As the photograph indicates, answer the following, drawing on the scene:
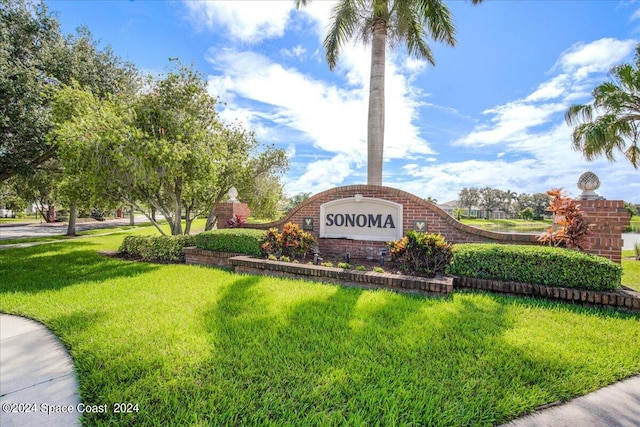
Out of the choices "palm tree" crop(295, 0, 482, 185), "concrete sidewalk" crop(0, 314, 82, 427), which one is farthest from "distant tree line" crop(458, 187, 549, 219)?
"concrete sidewalk" crop(0, 314, 82, 427)

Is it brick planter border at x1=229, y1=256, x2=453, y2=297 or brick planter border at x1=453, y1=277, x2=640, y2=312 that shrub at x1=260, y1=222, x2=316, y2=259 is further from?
brick planter border at x1=453, y1=277, x2=640, y2=312

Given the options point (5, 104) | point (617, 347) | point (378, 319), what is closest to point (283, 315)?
point (378, 319)

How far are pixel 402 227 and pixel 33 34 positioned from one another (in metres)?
13.7

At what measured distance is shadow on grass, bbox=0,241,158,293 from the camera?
602cm

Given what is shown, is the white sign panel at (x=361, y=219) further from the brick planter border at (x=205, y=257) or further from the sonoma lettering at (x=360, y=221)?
the brick planter border at (x=205, y=257)

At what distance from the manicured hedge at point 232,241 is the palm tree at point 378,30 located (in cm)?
362

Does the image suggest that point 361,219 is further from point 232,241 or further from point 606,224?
point 606,224

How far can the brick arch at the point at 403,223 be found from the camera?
627 cm

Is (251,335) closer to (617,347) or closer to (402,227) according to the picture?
(617,347)

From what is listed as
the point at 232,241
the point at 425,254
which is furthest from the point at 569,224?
the point at 232,241

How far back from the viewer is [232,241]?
24.5ft

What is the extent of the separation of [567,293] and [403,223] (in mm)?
3174

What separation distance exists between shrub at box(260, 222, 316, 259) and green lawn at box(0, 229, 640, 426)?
1.69 metres

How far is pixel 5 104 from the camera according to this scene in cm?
871
